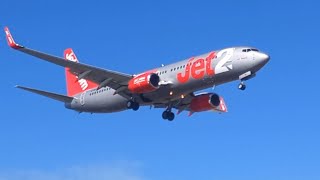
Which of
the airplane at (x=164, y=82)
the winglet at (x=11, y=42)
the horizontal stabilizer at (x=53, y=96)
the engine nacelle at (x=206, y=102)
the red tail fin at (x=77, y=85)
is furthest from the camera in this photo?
the red tail fin at (x=77, y=85)

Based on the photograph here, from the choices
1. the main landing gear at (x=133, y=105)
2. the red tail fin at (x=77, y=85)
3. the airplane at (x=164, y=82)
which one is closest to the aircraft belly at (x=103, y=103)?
the airplane at (x=164, y=82)

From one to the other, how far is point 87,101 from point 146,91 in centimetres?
1005

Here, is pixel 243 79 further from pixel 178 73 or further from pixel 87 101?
pixel 87 101

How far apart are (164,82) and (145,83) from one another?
2.00 meters

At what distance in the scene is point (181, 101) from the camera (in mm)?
87875

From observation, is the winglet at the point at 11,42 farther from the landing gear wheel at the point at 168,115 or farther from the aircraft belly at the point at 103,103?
the landing gear wheel at the point at 168,115

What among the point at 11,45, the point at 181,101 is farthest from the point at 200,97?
the point at 11,45

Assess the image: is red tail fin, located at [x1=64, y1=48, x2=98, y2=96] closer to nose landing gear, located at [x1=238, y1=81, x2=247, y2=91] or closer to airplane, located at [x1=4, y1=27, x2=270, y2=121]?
airplane, located at [x1=4, y1=27, x2=270, y2=121]

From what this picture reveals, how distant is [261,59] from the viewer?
76.6 meters

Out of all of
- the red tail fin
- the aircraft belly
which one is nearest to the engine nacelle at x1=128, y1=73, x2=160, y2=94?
the aircraft belly

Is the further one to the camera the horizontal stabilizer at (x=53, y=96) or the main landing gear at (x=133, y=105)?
the main landing gear at (x=133, y=105)

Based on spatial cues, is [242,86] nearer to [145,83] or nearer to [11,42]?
[145,83]

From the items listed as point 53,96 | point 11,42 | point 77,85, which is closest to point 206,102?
point 77,85

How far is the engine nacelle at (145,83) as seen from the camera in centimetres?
7962
